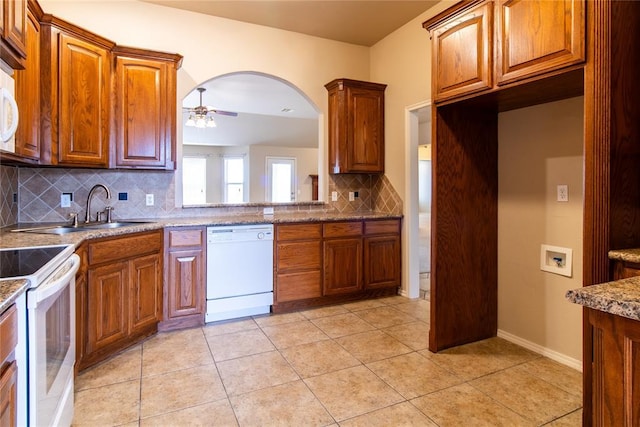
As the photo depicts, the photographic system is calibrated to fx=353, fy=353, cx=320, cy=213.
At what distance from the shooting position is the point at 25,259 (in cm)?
150

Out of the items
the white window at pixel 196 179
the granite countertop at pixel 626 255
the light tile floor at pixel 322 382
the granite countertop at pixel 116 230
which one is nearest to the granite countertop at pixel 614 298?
the granite countertop at pixel 626 255

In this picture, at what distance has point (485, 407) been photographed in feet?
6.29

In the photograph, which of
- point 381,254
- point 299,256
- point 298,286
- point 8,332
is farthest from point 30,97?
point 381,254

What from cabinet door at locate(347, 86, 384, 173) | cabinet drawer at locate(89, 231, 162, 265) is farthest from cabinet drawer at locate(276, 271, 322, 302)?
cabinet door at locate(347, 86, 384, 173)

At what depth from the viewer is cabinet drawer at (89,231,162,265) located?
227cm

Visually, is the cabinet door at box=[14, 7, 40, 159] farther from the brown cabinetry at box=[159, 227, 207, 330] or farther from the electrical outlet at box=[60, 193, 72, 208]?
the brown cabinetry at box=[159, 227, 207, 330]

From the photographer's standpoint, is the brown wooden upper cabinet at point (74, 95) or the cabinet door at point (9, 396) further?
the brown wooden upper cabinet at point (74, 95)

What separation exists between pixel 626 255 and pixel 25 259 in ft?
8.31

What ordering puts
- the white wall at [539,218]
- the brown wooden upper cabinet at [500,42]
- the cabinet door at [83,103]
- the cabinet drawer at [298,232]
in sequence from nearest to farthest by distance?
the brown wooden upper cabinet at [500,42] < the white wall at [539,218] < the cabinet door at [83,103] < the cabinet drawer at [298,232]

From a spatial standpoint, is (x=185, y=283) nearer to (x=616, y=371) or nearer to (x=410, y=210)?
(x=410, y=210)

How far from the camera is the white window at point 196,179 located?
29.8ft

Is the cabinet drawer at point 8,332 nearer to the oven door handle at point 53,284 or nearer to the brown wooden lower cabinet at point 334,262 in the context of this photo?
the oven door handle at point 53,284

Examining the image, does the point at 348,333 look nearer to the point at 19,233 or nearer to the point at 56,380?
the point at 56,380

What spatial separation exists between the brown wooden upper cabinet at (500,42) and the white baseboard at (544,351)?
185cm
